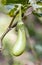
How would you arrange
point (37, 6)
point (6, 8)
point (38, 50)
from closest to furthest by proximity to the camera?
point (37, 6) < point (6, 8) < point (38, 50)

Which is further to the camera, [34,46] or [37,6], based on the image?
[34,46]

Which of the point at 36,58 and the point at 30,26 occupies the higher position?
the point at 30,26

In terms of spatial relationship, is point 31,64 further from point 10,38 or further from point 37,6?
point 37,6

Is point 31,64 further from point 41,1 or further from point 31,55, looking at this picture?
point 41,1

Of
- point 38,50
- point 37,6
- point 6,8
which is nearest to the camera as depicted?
point 37,6

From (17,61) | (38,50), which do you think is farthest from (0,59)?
(38,50)

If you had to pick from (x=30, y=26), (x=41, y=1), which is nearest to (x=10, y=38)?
(x=30, y=26)

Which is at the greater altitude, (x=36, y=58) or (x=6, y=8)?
(x=6, y=8)

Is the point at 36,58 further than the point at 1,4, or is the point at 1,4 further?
the point at 36,58

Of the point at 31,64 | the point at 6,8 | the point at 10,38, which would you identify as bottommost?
the point at 31,64
